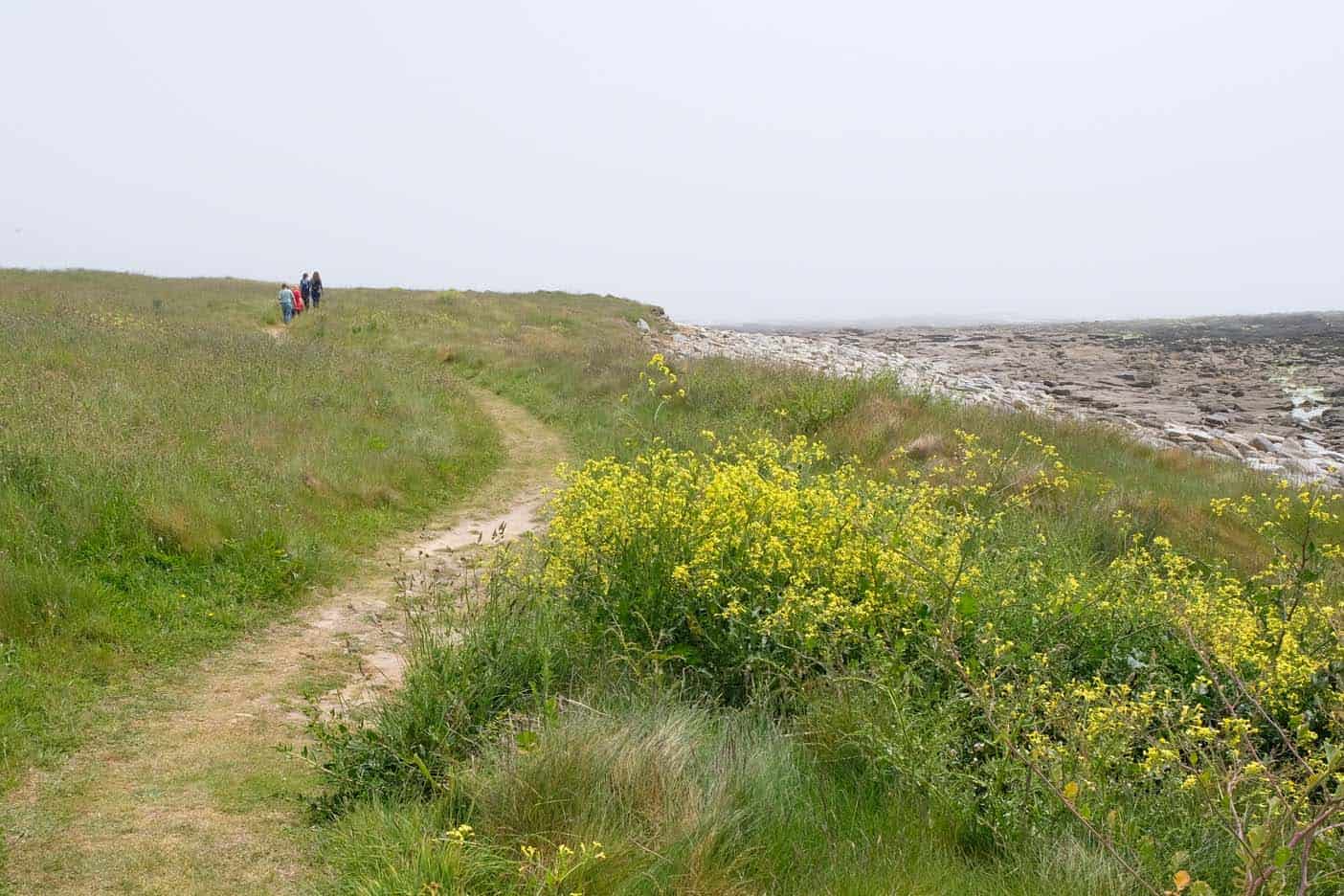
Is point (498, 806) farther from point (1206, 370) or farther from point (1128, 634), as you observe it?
point (1206, 370)

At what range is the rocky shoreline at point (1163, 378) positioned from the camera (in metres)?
21.8

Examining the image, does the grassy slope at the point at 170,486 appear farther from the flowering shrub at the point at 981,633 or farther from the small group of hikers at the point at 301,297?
the small group of hikers at the point at 301,297

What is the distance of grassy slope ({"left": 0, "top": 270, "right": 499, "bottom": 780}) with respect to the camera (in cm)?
558

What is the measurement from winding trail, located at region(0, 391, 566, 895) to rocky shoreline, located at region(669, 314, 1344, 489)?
11133 millimetres

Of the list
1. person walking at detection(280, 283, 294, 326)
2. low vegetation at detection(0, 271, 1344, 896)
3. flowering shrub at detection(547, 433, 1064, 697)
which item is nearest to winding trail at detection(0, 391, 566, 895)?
low vegetation at detection(0, 271, 1344, 896)

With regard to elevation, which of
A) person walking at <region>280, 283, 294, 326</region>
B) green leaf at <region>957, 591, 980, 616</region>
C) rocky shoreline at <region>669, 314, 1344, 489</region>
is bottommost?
rocky shoreline at <region>669, 314, 1344, 489</region>

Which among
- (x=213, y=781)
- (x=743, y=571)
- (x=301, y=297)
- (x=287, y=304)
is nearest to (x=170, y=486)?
(x=213, y=781)

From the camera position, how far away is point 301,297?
1169 inches

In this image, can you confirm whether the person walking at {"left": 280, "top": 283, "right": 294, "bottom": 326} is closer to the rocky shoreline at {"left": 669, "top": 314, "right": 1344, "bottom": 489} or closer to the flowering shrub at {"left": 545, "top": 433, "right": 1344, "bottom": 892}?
the rocky shoreline at {"left": 669, "top": 314, "right": 1344, "bottom": 489}

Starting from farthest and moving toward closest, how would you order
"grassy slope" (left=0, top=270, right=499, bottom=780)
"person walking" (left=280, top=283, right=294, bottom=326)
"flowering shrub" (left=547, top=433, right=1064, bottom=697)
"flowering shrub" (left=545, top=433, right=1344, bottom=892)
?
"person walking" (left=280, top=283, right=294, bottom=326)
"grassy slope" (left=0, top=270, right=499, bottom=780)
"flowering shrub" (left=547, top=433, right=1064, bottom=697)
"flowering shrub" (left=545, top=433, right=1344, bottom=892)

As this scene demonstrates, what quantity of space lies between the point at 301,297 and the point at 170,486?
24.2 m

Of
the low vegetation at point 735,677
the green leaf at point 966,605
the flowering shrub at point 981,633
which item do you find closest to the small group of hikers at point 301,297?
the low vegetation at point 735,677

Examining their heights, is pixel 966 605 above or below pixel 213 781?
above

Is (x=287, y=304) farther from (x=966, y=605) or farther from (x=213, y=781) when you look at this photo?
(x=966, y=605)
